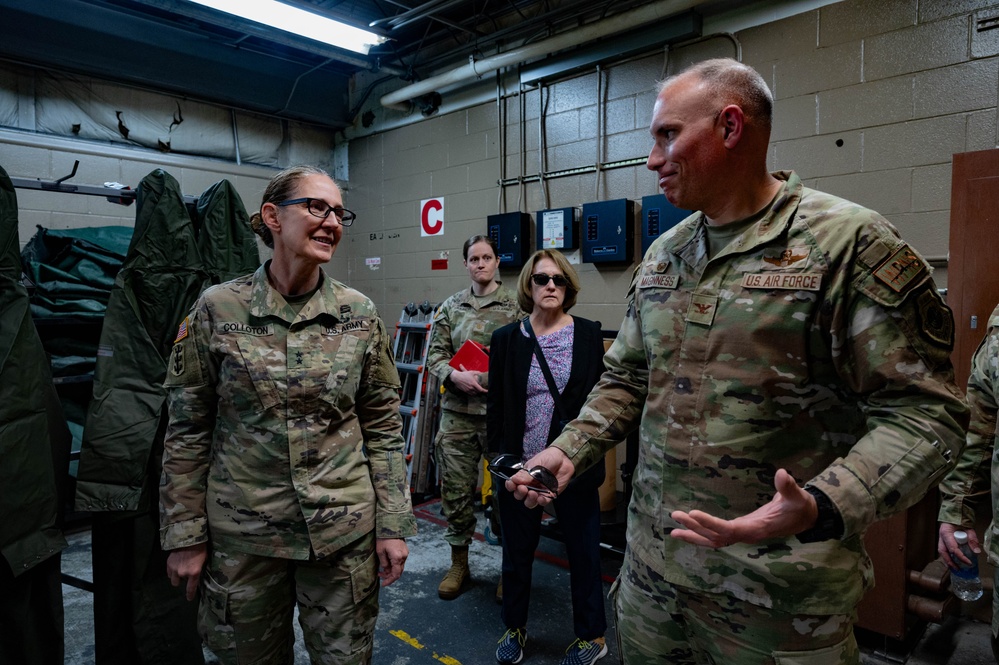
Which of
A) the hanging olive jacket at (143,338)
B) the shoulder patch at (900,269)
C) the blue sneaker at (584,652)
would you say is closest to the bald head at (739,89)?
the shoulder patch at (900,269)

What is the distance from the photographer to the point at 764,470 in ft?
3.81

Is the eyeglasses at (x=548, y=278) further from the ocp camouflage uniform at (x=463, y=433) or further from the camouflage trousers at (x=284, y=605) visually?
the camouflage trousers at (x=284, y=605)

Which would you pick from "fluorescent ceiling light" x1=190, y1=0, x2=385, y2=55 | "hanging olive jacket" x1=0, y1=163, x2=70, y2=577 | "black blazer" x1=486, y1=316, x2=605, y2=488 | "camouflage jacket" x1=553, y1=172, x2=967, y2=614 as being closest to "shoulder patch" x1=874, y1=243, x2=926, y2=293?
"camouflage jacket" x1=553, y1=172, x2=967, y2=614

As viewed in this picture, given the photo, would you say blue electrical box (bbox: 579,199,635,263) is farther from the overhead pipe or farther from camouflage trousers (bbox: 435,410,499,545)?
camouflage trousers (bbox: 435,410,499,545)

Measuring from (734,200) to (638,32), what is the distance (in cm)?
290

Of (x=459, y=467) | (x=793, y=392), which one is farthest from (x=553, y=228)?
(x=793, y=392)

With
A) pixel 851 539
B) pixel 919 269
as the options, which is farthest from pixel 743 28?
pixel 851 539

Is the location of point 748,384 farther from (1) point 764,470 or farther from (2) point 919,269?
(2) point 919,269

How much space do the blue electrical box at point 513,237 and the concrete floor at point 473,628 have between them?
2068mm

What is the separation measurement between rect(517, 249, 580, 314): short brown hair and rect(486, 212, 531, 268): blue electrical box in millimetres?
1510

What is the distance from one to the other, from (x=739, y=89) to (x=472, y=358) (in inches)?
87.9

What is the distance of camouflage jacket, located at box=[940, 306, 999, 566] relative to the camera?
1.73m

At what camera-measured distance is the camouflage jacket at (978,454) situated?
5.69 feet

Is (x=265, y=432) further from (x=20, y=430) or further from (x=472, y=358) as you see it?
(x=472, y=358)
